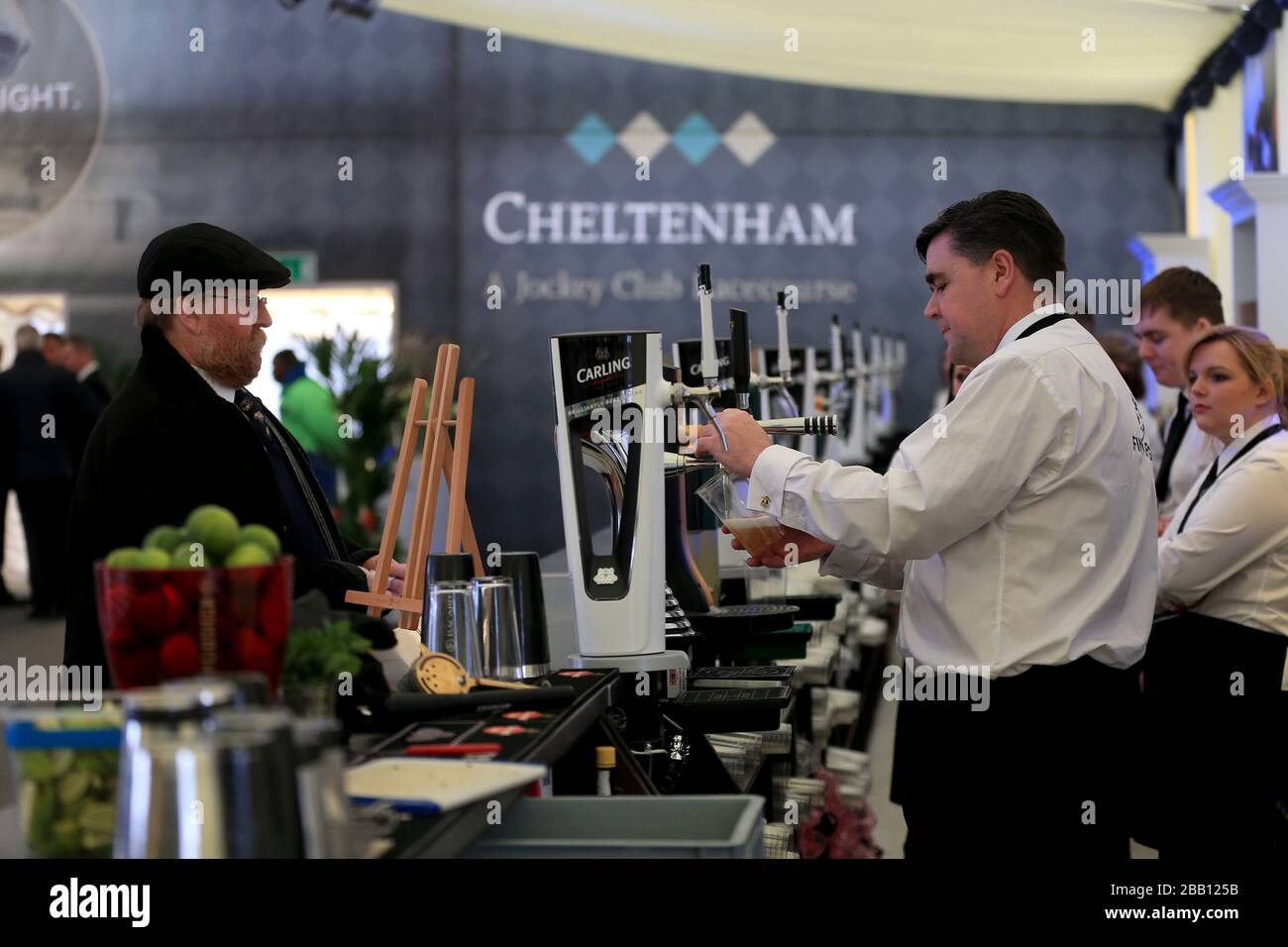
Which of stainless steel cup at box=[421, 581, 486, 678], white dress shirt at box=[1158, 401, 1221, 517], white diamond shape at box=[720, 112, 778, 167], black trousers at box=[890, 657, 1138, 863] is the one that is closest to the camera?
stainless steel cup at box=[421, 581, 486, 678]

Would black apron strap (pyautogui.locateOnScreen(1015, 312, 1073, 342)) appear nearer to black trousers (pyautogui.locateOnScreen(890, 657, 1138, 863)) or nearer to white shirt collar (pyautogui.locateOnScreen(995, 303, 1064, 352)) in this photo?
white shirt collar (pyautogui.locateOnScreen(995, 303, 1064, 352))

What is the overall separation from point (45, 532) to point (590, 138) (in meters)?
5.83

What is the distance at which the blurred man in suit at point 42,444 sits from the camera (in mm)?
9391

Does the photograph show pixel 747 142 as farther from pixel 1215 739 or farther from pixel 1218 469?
pixel 1215 739

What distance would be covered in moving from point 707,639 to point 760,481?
2.26ft

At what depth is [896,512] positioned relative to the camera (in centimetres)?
224

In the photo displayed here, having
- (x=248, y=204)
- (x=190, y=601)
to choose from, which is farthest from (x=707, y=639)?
(x=248, y=204)

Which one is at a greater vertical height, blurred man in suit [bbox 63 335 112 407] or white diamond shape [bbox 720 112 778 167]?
white diamond shape [bbox 720 112 778 167]

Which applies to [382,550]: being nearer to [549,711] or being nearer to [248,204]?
[549,711]

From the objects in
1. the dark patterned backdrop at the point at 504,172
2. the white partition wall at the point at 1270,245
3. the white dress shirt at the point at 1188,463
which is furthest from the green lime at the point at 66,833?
the dark patterned backdrop at the point at 504,172

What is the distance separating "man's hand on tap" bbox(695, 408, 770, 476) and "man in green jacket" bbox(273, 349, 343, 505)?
723cm

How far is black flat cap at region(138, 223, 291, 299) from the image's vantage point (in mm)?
2576

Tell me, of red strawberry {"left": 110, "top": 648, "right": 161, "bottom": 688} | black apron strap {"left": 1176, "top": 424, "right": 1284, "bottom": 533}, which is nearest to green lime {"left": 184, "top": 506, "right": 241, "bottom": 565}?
red strawberry {"left": 110, "top": 648, "right": 161, "bottom": 688}

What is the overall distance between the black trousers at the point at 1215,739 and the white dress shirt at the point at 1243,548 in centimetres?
6
